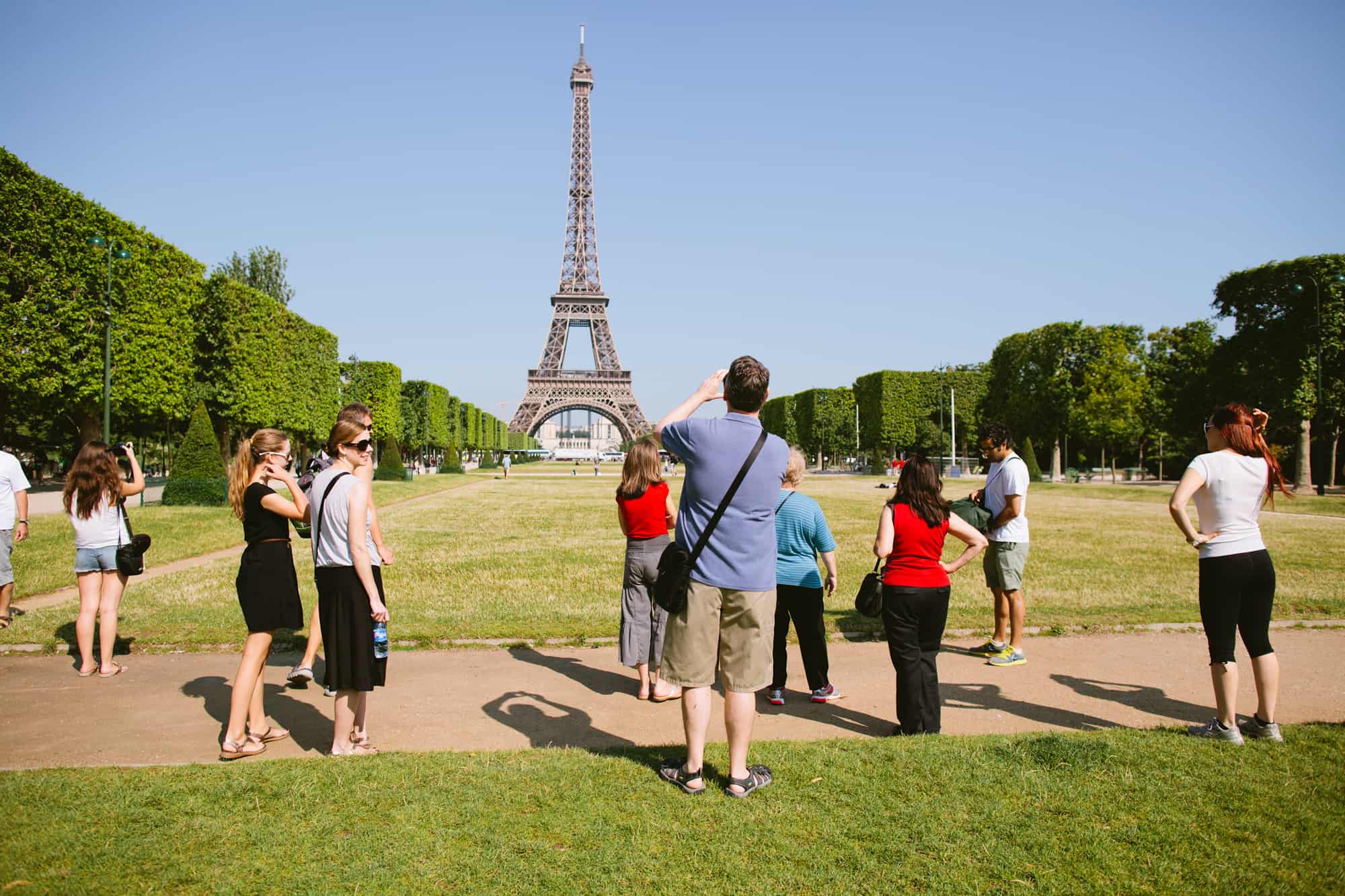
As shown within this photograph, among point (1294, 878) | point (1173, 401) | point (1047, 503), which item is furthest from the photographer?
point (1173, 401)

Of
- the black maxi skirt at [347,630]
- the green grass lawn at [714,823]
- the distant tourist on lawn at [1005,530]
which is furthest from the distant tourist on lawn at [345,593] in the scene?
the distant tourist on lawn at [1005,530]

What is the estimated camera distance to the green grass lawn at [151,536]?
9766 millimetres

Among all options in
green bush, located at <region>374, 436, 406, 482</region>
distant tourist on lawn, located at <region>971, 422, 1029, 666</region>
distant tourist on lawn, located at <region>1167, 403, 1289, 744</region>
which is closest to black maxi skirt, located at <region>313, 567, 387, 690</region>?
distant tourist on lawn, located at <region>1167, 403, 1289, 744</region>

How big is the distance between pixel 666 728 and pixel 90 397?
2151 centimetres

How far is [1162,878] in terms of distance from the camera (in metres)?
2.67

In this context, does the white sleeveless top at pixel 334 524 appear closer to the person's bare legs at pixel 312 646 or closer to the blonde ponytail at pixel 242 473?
the blonde ponytail at pixel 242 473

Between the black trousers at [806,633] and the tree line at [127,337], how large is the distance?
53.9 ft

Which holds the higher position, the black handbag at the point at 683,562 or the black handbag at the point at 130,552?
the black handbag at the point at 683,562

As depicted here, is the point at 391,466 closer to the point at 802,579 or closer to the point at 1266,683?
the point at 802,579

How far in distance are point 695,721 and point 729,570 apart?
25.5 inches

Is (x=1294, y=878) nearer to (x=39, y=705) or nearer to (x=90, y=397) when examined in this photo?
(x=39, y=705)

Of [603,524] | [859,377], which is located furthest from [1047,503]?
[859,377]

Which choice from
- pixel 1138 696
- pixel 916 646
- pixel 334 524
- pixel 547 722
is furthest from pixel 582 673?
pixel 1138 696

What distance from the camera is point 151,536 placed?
1281cm
